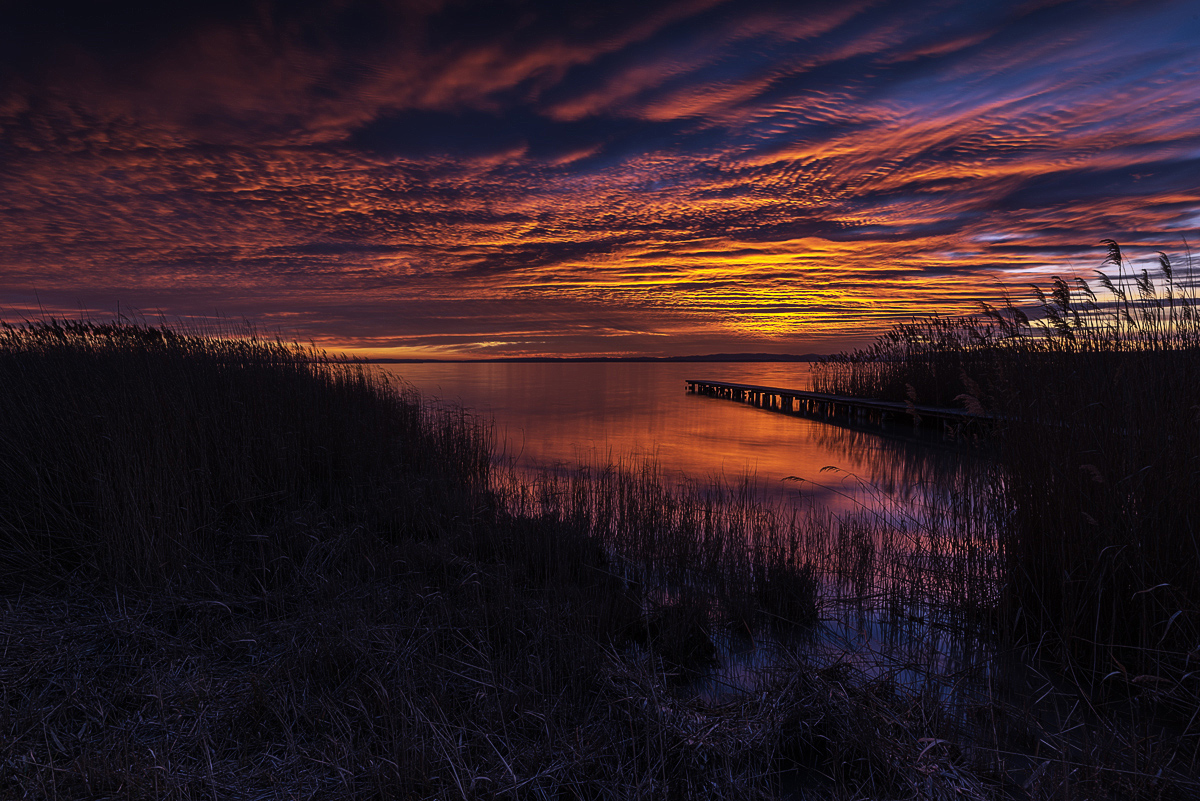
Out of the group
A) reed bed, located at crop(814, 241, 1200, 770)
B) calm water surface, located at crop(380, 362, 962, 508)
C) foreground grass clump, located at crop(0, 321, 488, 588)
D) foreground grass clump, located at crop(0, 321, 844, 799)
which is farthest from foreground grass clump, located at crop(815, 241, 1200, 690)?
foreground grass clump, located at crop(0, 321, 488, 588)

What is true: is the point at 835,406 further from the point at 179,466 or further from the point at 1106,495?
the point at 179,466

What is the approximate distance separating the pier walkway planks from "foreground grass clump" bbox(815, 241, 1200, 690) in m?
8.25

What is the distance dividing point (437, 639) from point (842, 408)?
21.1m

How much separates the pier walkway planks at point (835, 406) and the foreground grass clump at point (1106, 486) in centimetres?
825

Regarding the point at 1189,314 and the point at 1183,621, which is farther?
the point at 1189,314

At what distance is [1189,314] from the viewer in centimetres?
412

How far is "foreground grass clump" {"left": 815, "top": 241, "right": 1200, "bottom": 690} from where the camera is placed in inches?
129

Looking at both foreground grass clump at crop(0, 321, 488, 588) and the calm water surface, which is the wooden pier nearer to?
the calm water surface

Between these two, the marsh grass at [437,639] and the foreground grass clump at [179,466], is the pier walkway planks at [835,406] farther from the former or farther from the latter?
the foreground grass clump at [179,466]

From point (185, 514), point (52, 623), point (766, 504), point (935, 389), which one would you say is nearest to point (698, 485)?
point (766, 504)

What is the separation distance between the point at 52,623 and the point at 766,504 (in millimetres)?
8100

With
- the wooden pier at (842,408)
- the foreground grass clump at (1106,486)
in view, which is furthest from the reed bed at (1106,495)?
the wooden pier at (842,408)

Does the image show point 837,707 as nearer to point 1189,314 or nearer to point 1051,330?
point 1051,330

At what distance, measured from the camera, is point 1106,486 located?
3.40 metres
